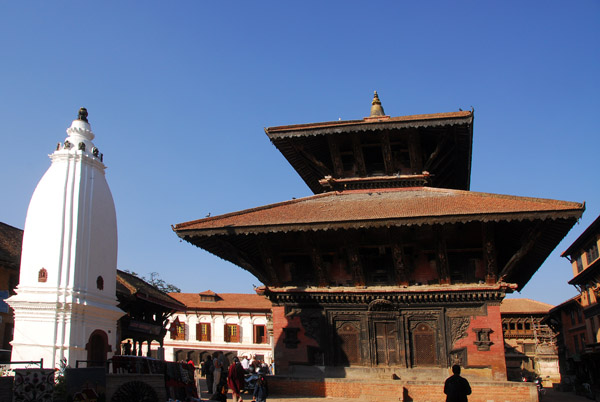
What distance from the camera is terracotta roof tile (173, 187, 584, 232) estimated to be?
14.0 meters

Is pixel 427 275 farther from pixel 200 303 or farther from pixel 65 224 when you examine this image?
pixel 200 303

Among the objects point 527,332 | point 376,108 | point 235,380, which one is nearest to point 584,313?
point 527,332

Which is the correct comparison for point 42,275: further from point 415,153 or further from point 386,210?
point 415,153

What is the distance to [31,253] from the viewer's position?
53.6 feet

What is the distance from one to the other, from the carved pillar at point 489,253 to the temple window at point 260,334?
4163 centimetres

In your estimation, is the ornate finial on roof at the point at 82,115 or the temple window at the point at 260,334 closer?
the ornate finial on roof at the point at 82,115

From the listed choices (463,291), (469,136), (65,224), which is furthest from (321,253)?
(65,224)

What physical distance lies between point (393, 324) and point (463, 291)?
218 centimetres

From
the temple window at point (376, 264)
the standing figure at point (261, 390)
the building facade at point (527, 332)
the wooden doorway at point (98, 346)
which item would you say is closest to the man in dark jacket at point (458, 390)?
the standing figure at point (261, 390)

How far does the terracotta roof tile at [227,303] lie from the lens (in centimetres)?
5521

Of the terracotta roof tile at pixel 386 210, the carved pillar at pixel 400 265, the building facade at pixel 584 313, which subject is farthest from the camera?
the building facade at pixel 584 313

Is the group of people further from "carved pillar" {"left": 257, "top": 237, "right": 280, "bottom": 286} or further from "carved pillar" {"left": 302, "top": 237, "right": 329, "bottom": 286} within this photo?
"carved pillar" {"left": 302, "top": 237, "right": 329, "bottom": 286}

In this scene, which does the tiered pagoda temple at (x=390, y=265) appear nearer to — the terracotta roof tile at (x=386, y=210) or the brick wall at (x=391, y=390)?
the terracotta roof tile at (x=386, y=210)

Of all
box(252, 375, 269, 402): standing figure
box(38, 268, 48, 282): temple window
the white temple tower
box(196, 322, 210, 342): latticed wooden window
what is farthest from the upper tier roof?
box(196, 322, 210, 342): latticed wooden window
